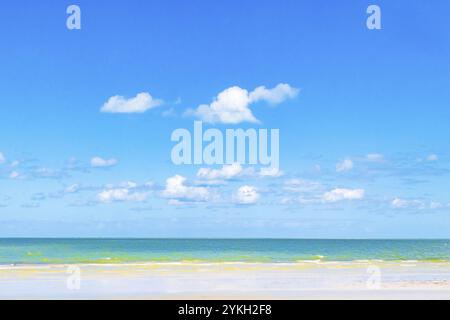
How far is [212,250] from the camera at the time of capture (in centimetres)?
2672

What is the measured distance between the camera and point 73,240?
31406 mm

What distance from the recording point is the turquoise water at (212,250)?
23703mm

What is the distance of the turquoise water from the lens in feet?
77.8

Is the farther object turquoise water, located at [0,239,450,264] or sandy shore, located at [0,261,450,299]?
turquoise water, located at [0,239,450,264]

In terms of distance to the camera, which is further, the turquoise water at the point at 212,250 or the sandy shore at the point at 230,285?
the turquoise water at the point at 212,250

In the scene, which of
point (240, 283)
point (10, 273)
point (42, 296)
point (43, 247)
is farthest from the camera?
point (43, 247)

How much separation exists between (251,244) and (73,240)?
29.6 feet

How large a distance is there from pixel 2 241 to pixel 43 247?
13.5 ft

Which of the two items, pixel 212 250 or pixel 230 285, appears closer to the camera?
pixel 230 285
